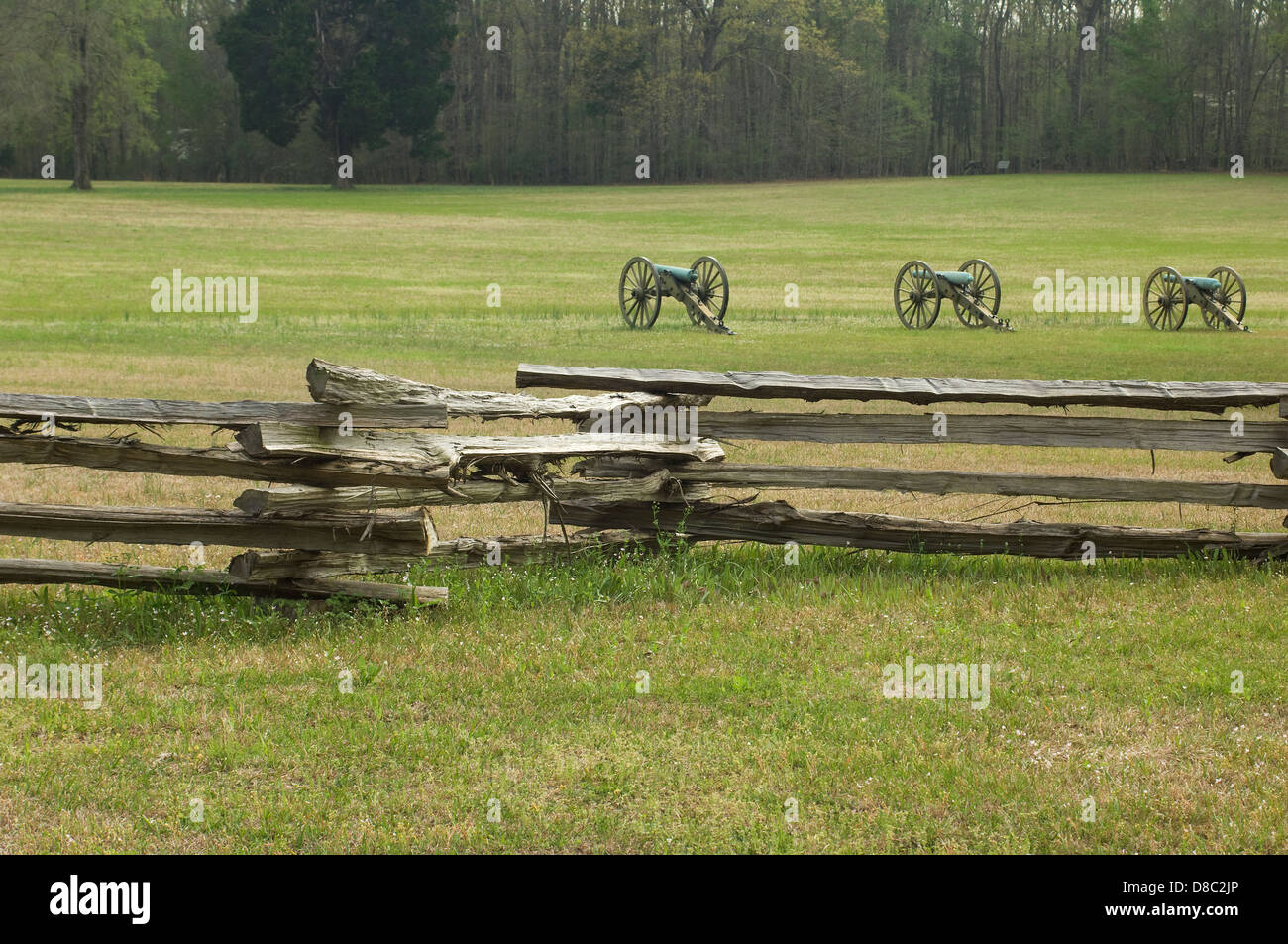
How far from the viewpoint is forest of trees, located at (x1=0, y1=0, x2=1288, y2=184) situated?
2517 inches

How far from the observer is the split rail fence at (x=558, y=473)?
19.9 feet

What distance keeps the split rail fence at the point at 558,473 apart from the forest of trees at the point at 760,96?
59.1 metres

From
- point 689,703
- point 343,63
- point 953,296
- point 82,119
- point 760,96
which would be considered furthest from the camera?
point 760,96

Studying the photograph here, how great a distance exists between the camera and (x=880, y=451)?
11.8 metres

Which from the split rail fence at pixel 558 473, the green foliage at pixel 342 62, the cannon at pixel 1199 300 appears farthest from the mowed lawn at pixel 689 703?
the green foliage at pixel 342 62

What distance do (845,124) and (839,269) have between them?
37.8m

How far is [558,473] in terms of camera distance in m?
7.10

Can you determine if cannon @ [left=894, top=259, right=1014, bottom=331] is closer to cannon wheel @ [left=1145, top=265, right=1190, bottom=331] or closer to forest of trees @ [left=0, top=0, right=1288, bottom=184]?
cannon wheel @ [left=1145, top=265, right=1190, bottom=331]

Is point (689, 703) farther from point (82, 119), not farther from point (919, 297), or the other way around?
point (82, 119)

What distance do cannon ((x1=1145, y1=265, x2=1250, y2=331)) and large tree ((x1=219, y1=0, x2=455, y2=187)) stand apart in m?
46.5

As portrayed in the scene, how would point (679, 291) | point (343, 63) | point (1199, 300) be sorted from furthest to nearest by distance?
point (343, 63) → point (679, 291) → point (1199, 300)

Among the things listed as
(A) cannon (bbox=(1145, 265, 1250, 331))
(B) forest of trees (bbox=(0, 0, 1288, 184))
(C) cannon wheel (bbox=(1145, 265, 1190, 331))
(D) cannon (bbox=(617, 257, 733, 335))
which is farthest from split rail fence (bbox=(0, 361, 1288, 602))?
(B) forest of trees (bbox=(0, 0, 1288, 184))

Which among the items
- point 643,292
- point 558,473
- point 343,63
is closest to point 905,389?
point 558,473

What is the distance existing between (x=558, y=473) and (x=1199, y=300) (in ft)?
60.3
